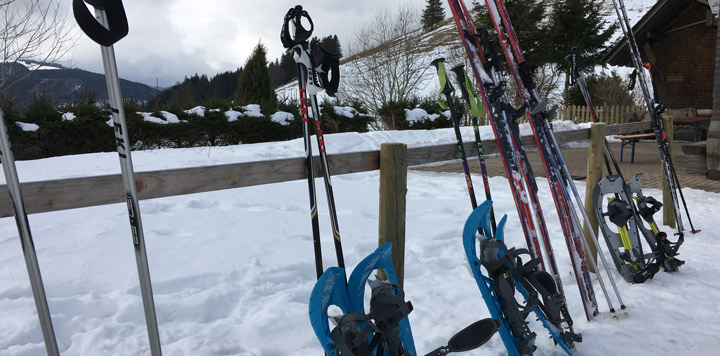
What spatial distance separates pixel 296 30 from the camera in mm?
1696

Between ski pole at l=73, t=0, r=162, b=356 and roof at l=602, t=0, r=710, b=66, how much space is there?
12.0 metres

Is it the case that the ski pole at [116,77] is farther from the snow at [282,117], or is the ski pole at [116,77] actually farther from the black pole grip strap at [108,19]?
the snow at [282,117]

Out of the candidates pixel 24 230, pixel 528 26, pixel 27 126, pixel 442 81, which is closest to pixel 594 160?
pixel 442 81

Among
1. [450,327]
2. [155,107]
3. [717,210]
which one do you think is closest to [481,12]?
[155,107]

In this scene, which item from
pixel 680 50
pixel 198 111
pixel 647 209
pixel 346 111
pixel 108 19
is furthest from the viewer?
A: pixel 346 111

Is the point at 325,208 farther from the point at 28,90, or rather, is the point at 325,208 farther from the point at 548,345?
the point at 28,90

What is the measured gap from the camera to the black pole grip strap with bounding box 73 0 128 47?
1.01 meters

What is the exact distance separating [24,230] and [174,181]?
1.66 ft

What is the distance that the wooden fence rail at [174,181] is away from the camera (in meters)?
1.37

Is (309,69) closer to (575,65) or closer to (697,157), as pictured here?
(575,65)

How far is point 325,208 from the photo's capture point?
512 cm

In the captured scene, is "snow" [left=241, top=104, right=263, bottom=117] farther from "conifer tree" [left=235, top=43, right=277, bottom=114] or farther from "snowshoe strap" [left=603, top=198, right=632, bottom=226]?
"snowshoe strap" [left=603, top=198, right=632, bottom=226]

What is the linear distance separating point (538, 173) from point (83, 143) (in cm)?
841

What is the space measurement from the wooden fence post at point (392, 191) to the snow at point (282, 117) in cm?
878
